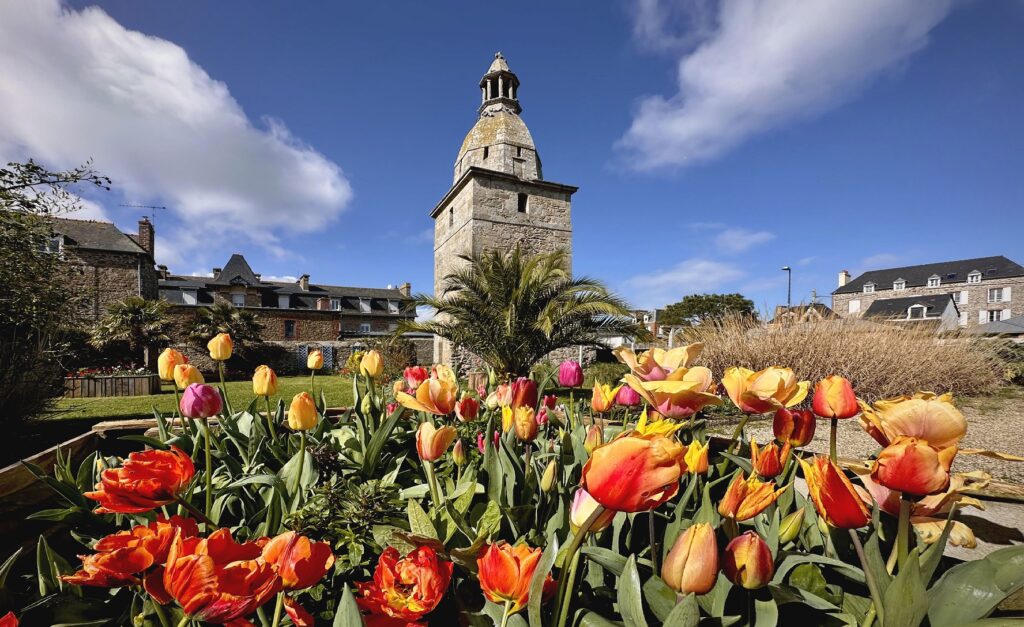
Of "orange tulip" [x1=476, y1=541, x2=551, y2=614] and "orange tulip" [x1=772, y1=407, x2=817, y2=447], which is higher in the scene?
"orange tulip" [x1=772, y1=407, x2=817, y2=447]

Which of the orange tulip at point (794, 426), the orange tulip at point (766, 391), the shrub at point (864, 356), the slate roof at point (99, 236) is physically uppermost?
the slate roof at point (99, 236)

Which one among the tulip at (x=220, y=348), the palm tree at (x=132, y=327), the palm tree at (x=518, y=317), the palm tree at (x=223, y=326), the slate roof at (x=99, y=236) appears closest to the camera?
the tulip at (x=220, y=348)

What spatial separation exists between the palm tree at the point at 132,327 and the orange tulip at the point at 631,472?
20691mm

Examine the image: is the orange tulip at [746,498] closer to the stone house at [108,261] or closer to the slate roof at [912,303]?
the stone house at [108,261]

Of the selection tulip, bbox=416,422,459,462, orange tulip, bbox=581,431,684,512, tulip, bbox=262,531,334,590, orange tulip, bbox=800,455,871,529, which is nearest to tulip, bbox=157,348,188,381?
tulip, bbox=416,422,459,462

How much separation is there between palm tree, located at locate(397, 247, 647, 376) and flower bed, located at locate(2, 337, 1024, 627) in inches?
314

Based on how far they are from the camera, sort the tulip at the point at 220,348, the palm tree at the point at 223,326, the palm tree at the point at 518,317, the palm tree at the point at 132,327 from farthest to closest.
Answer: the palm tree at the point at 223,326 < the palm tree at the point at 132,327 < the palm tree at the point at 518,317 < the tulip at the point at 220,348

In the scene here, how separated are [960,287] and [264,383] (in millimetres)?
58007

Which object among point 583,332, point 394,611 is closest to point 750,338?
point 583,332

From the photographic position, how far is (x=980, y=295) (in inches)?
1512

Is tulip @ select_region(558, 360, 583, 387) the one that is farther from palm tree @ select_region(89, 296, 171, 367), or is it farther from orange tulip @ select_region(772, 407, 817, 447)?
palm tree @ select_region(89, 296, 171, 367)

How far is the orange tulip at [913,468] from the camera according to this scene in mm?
517

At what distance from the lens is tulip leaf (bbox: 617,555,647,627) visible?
59 cm

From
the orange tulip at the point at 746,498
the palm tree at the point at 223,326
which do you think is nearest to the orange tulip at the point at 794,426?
the orange tulip at the point at 746,498
